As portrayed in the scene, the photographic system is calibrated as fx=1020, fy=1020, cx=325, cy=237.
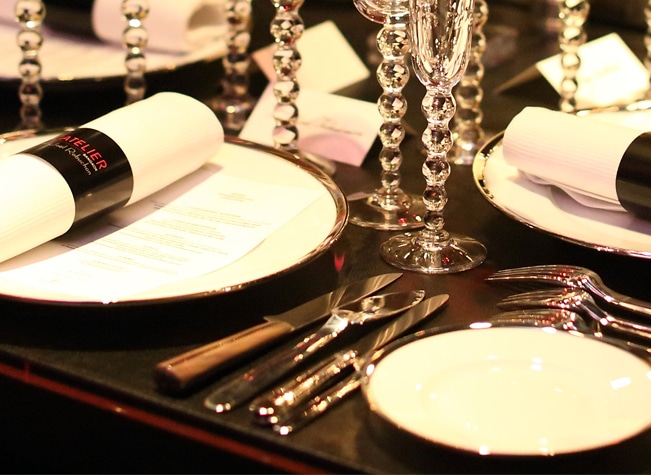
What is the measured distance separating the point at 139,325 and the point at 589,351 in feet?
0.98

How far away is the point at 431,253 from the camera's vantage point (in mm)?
811

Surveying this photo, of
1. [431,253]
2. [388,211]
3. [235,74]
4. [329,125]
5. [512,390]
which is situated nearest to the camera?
[512,390]

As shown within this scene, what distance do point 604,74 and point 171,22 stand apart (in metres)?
0.54

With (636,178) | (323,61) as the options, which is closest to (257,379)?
(636,178)

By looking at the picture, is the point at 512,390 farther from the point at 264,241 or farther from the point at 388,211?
the point at 388,211

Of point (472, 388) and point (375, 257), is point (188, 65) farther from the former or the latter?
point (472, 388)

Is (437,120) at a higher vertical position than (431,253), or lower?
higher

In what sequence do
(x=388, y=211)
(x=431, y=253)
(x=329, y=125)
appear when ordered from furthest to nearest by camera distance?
(x=329, y=125), (x=388, y=211), (x=431, y=253)

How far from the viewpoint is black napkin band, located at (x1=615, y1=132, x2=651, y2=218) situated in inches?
30.5

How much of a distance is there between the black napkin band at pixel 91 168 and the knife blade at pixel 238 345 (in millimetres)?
186

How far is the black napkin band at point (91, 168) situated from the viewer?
2.52ft

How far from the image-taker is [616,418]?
1.76 ft

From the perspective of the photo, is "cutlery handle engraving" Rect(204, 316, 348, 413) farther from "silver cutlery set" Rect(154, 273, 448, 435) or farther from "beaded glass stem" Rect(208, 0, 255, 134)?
"beaded glass stem" Rect(208, 0, 255, 134)

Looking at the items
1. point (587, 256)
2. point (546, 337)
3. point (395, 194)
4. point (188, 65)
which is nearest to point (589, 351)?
point (546, 337)
